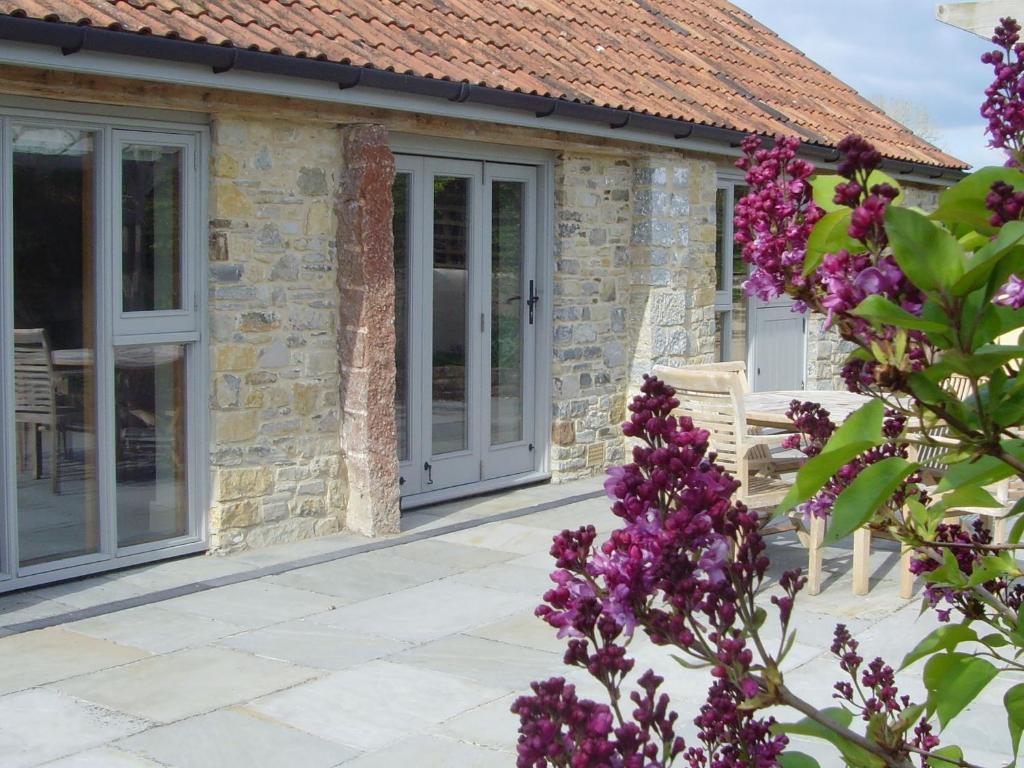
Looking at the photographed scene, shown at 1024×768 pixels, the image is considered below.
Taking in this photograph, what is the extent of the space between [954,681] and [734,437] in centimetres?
536

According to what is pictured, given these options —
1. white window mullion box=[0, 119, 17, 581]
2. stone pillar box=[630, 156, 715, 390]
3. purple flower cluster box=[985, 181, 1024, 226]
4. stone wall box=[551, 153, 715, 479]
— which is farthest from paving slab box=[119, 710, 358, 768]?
stone pillar box=[630, 156, 715, 390]

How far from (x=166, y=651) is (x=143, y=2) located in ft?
10.7

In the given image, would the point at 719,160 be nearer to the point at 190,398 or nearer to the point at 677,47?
the point at 677,47

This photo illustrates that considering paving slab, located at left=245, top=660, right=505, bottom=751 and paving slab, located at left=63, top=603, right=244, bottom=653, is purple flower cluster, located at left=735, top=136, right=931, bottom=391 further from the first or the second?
paving slab, located at left=63, top=603, right=244, bottom=653

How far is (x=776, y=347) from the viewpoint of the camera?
1310 centimetres

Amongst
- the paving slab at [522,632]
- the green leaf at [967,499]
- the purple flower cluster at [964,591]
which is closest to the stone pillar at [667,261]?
the paving slab at [522,632]

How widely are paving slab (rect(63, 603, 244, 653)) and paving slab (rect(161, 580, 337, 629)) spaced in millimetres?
77

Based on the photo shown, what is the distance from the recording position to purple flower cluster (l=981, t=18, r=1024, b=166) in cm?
200

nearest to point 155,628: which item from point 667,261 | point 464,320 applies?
point 464,320

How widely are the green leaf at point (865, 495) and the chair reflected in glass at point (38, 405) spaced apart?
19.1 ft

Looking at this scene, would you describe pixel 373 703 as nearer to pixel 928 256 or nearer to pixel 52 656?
pixel 52 656

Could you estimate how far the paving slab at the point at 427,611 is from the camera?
627 centimetres

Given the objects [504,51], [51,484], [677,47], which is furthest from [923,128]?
[51,484]

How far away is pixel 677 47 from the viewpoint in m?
12.3
